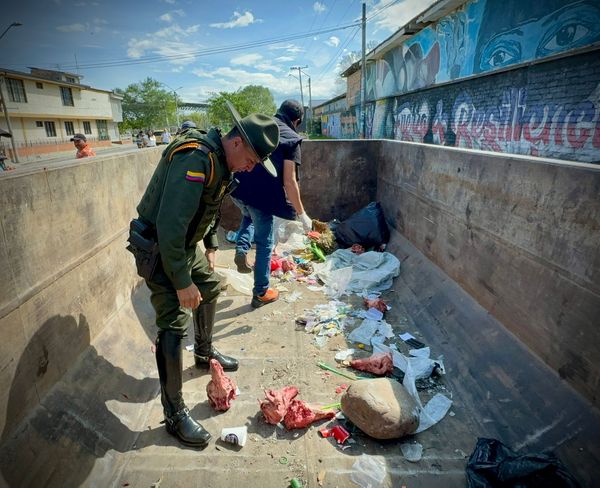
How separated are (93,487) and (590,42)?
8866 mm

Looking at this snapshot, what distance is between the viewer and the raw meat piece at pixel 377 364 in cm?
267

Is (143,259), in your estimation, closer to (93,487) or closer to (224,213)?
(93,487)

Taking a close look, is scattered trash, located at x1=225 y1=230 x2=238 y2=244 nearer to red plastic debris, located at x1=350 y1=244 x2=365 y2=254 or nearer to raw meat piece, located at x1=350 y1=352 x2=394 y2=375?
red plastic debris, located at x1=350 y1=244 x2=365 y2=254

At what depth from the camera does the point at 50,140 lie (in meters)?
33.9

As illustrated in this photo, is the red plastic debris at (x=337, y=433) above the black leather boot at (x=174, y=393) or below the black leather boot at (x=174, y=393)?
below

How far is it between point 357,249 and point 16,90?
39269 mm

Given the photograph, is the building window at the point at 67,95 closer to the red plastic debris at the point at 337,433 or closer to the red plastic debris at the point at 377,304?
the red plastic debris at the point at 377,304

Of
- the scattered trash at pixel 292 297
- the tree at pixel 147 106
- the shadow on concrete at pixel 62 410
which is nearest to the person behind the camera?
the shadow on concrete at pixel 62 410

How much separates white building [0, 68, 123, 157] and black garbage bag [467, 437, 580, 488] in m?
33.1

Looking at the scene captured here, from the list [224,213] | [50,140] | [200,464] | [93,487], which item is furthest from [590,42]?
[50,140]

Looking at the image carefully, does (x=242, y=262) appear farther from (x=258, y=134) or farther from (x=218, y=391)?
(x=258, y=134)

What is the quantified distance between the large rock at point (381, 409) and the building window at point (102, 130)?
2023 inches

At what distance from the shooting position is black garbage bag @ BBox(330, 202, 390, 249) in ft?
16.3

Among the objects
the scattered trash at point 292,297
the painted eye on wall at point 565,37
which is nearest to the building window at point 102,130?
the painted eye on wall at point 565,37
